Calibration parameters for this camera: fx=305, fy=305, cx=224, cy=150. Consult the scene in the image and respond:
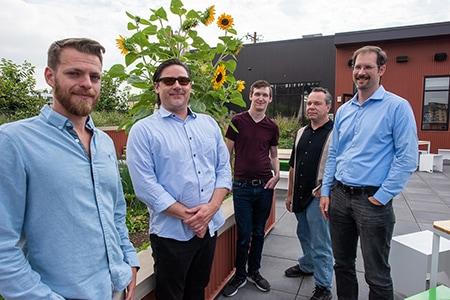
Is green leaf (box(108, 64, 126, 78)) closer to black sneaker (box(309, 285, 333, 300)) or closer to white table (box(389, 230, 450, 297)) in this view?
black sneaker (box(309, 285, 333, 300))

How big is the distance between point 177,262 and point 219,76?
1477mm

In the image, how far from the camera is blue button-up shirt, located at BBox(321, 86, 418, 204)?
1.90m

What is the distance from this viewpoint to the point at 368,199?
1.98m

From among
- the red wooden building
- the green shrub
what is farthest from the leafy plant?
the red wooden building

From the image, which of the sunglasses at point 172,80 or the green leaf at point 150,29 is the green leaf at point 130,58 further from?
the sunglasses at point 172,80

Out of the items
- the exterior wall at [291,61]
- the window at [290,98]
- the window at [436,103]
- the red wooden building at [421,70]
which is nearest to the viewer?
the red wooden building at [421,70]

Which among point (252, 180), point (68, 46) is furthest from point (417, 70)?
point (68, 46)

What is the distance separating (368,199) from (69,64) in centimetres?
185

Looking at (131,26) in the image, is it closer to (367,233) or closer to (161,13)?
(161,13)

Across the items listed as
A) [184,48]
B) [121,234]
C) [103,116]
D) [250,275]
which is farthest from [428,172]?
[103,116]

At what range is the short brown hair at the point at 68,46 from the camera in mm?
1160

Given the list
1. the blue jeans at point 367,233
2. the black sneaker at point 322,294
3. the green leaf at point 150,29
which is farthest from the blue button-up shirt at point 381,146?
the green leaf at point 150,29

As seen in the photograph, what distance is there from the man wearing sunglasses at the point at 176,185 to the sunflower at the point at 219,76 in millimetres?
665

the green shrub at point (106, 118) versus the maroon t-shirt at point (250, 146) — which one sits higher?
the green shrub at point (106, 118)
